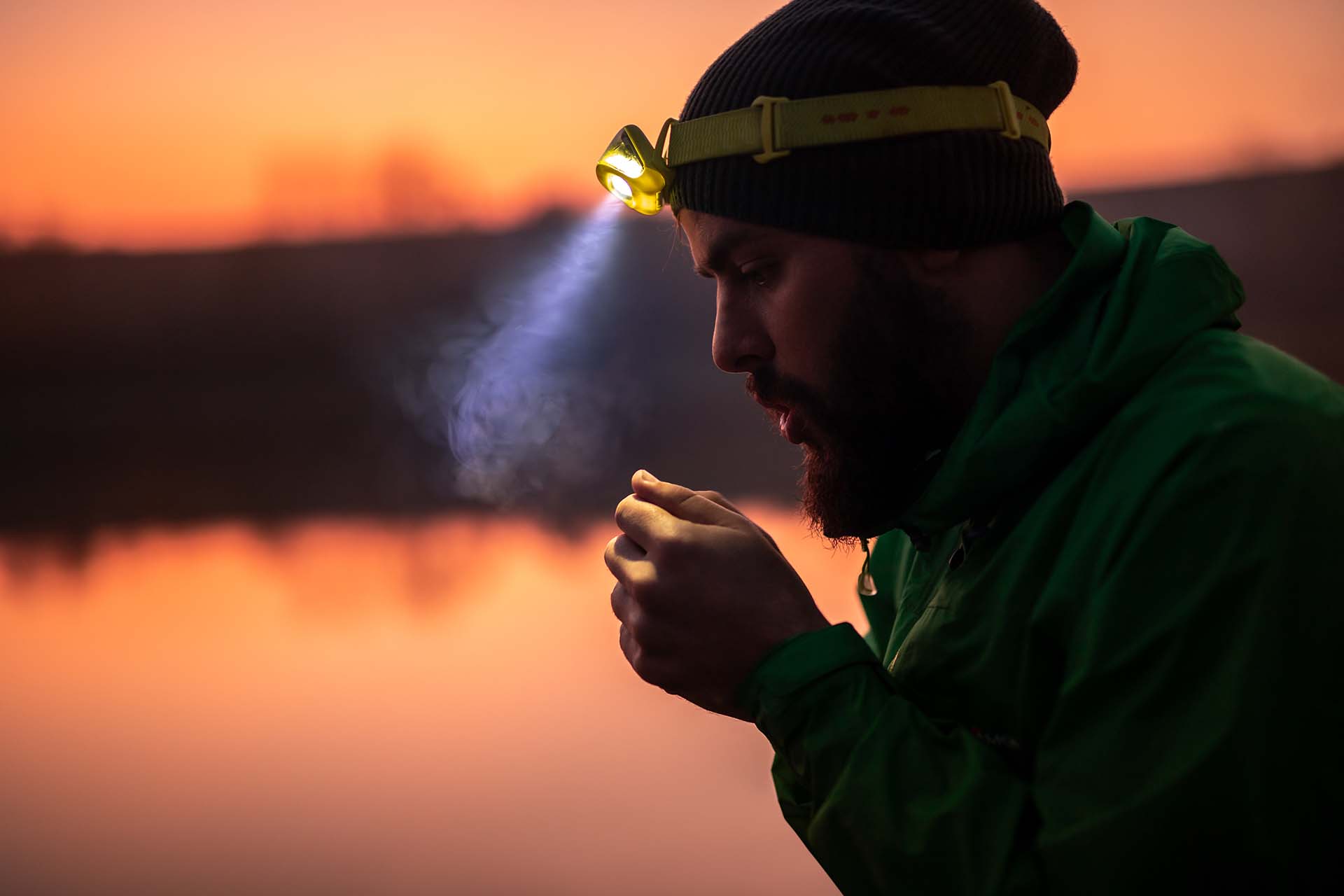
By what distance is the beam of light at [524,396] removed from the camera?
3.23 meters

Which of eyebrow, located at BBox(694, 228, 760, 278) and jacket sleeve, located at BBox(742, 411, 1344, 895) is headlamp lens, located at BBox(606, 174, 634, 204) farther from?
jacket sleeve, located at BBox(742, 411, 1344, 895)

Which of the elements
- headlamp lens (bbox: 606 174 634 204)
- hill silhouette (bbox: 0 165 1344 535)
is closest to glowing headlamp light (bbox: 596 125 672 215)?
headlamp lens (bbox: 606 174 634 204)

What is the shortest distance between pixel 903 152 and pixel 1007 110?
73mm

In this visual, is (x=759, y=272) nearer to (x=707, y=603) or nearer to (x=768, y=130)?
(x=768, y=130)

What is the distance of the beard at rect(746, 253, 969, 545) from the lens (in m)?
0.63

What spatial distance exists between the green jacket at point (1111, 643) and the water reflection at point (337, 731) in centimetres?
63

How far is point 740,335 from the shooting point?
2.19ft

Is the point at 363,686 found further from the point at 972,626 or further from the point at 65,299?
the point at 65,299

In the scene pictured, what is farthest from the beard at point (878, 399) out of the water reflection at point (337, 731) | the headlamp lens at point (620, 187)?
the water reflection at point (337, 731)

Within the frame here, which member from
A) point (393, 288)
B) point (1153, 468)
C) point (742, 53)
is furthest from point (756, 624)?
point (393, 288)

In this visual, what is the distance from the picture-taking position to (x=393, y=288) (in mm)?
4031

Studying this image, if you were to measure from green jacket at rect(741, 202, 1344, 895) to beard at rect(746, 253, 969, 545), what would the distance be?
0.16 ft

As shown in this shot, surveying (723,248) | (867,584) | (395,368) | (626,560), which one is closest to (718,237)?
(723,248)

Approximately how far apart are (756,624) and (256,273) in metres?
3.97
